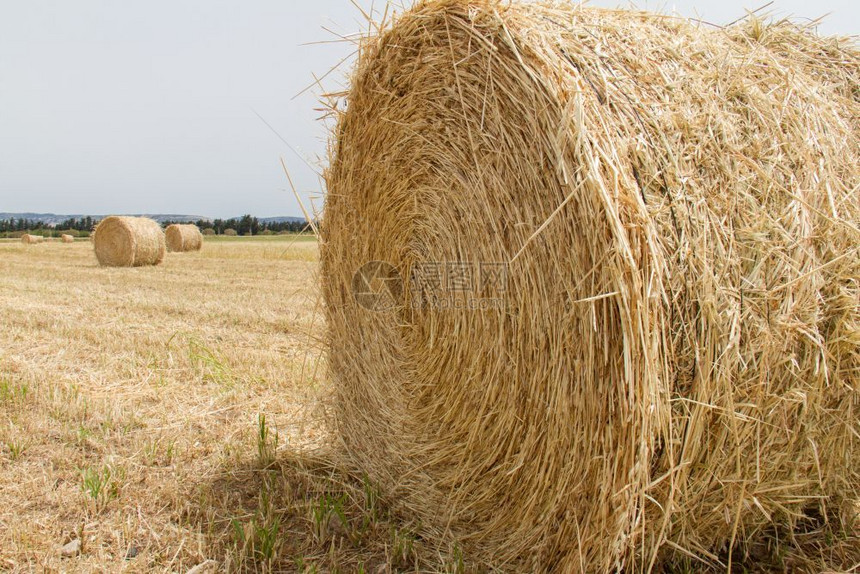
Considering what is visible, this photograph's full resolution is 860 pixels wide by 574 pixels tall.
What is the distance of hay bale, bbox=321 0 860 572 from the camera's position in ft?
6.51

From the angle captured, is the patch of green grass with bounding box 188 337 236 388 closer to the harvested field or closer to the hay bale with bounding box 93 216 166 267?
the harvested field

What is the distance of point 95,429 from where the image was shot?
3.91 meters

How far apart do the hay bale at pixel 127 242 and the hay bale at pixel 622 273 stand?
12.6 metres

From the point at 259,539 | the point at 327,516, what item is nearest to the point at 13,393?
the point at 259,539

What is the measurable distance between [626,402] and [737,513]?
71 cm

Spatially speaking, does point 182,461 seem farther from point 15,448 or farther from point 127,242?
point 127,242

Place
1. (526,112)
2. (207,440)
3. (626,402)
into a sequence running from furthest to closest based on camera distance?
(207,440)
(526,112)
(626,402)

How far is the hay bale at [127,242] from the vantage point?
14.1 meters

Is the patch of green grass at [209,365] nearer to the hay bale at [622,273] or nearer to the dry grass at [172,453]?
the dry grass at [172,453]

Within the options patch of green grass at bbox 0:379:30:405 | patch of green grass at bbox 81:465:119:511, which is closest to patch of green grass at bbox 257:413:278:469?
patch of green grass at bbox 81:465:119:511

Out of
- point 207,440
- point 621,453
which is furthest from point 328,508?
point 621,453

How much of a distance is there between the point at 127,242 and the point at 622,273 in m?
14.2

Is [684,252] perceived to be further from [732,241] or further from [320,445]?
[320,445]

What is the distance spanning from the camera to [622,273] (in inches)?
73.1
